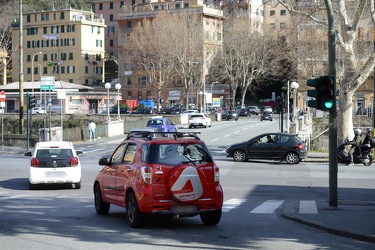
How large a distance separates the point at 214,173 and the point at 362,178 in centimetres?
1455


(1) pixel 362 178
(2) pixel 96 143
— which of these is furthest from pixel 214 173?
(2) pixel 96 143

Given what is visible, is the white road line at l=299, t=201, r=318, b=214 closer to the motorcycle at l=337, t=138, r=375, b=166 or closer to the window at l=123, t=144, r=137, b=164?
the window at l=123, t=144, r=137, b=164

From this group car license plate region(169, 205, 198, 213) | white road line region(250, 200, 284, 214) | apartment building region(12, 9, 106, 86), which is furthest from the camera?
apartment building region(12, 9, 106, 86)

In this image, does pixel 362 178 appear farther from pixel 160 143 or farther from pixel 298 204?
pixel 160 143

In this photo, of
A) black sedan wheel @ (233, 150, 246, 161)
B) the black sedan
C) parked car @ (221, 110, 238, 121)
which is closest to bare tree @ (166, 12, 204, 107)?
parked car @ (221, 110, 238, 121)

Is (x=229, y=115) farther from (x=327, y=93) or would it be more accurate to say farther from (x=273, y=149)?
(x=327, y=93)

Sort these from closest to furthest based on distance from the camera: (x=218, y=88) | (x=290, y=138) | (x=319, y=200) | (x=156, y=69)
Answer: (x=319, y=200) → (x=290, y=138) → (x=156, y=69) → (x=218, y=88)

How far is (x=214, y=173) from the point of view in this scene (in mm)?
12781

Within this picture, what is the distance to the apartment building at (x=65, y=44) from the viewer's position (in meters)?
110

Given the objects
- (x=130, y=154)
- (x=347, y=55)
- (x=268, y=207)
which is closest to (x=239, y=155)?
(x=347, y=55)

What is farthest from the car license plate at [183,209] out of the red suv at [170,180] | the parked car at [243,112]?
the parked car at [243,112]

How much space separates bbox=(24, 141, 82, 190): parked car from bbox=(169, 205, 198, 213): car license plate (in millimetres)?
9664

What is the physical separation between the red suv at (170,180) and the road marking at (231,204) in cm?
360

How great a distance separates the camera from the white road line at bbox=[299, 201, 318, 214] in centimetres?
1574
